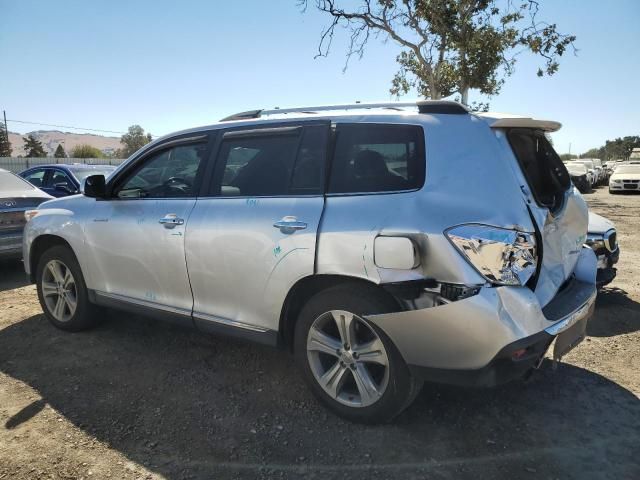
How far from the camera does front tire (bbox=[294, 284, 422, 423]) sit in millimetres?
2656

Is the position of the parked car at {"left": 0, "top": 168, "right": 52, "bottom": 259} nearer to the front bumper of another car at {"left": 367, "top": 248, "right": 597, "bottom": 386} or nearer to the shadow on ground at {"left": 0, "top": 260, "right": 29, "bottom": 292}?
the shadow on ground at {"left": 0, "top": 260, "right": 29, "bottom": 292}

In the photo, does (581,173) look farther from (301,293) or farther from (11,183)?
(301,293)

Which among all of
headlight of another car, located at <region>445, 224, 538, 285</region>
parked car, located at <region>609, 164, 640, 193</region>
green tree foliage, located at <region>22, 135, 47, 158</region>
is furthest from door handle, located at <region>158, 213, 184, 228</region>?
green tree foliage, located at <region>22, 135, 47, 158</region>

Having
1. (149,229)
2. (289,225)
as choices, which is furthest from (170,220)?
(289,225)

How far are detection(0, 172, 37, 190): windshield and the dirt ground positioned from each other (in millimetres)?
3459

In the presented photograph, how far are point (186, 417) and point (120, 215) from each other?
5.63 feet

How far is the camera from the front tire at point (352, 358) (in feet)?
8.71

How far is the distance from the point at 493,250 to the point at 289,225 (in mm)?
1165

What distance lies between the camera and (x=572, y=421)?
2943 mm

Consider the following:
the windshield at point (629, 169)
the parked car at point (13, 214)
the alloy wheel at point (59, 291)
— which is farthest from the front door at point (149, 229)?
the windshield at point (629, 169)

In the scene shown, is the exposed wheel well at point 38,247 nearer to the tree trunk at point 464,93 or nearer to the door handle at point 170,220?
the door handle at point 170,220

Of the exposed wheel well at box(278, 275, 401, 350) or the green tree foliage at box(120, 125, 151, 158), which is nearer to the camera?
the exposed wheel well at box(278, 275, 401, 350)

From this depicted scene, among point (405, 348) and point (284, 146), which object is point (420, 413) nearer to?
point (405, 348)

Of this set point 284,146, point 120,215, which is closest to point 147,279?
point 120,215
